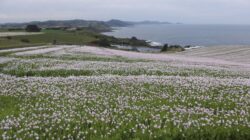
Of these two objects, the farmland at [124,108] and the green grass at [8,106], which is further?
the green grass at [8,106]

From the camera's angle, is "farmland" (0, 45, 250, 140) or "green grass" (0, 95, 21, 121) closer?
"farmland" (0, 45, 250, 140)

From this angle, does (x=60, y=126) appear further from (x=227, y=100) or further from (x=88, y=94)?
(x=227, y=100)

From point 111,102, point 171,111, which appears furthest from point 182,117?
point 111,102

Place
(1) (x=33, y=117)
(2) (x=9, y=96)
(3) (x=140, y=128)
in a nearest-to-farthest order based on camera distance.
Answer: (3) (x=140, y=128) → (1) (x=33, y=117) → (2) (x=9, y=96)

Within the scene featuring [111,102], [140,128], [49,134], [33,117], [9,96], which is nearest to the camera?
[49,134]

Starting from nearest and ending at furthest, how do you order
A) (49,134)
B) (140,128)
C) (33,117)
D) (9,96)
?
(49,134) < (140,128) < (33,117) < (9,96)

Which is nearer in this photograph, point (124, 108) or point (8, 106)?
point (124, 108)

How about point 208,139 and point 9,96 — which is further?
point 9,96

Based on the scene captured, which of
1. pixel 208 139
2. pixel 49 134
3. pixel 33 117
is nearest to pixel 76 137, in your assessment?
pixel 49 134

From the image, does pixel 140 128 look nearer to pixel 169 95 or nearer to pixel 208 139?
pixel 208 139

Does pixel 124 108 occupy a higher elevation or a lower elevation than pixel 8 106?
higher
